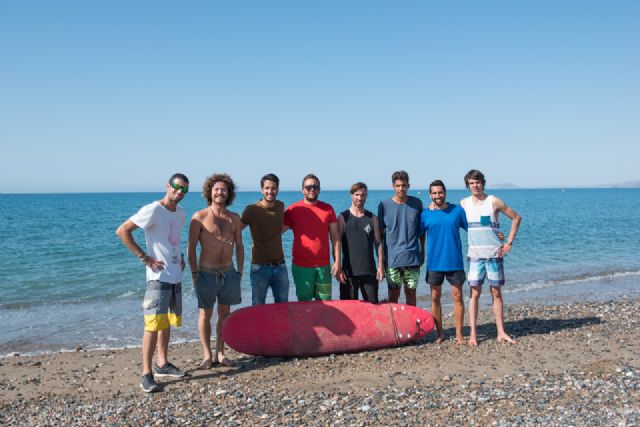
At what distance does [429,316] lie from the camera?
23.4ft

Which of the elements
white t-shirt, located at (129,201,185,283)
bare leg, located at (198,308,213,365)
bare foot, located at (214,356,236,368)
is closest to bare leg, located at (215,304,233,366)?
bare foot, located at (214,356,236,368)

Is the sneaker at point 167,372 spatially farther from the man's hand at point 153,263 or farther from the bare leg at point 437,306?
the bare leg at point 437,306

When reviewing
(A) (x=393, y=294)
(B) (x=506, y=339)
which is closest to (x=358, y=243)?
(A) (x=393, y=294)

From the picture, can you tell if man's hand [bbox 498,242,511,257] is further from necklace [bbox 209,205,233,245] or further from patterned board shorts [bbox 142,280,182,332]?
patterned board shorts [bbox 142,280,182,332]

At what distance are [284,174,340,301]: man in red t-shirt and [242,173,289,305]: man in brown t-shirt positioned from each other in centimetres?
19

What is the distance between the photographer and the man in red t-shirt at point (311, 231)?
638cm

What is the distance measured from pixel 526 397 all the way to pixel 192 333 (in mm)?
5814

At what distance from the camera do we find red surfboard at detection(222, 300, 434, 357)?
6.53m

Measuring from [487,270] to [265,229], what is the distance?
299 centimetres

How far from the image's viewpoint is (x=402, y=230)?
6.66m

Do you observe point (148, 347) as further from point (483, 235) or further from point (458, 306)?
point (483, 235)

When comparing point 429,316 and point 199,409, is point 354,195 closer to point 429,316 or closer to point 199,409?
point 429,316

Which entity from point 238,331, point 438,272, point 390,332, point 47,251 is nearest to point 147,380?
point 238,331

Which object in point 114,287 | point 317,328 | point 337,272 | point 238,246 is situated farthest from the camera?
point 114,287
